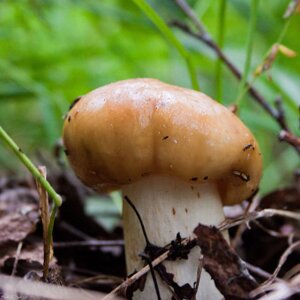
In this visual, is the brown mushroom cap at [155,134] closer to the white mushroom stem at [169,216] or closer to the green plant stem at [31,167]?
the white mushroom stem at [169,216]

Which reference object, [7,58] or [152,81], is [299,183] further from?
[7,58]

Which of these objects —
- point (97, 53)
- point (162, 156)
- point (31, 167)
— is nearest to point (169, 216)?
point (162, 156)

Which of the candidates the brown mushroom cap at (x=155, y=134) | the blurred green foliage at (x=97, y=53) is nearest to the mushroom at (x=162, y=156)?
the brown mushroom cap at (x=155, y=134)

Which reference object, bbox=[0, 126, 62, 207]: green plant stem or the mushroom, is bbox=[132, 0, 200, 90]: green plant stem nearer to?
the mushroom

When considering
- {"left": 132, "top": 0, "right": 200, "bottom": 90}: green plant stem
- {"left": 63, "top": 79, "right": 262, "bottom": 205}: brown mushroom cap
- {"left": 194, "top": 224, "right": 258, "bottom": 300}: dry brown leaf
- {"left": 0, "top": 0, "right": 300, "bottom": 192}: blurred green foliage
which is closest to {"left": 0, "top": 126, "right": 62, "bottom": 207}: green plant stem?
{"left": 63, "top": 79, "right": 262, "bottom": 205}: brown mushroom cap

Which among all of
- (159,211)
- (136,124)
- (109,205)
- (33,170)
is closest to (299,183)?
(109,205)

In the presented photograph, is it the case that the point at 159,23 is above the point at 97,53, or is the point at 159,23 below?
above

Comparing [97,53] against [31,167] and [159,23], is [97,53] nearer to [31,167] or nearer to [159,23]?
[159,23]
